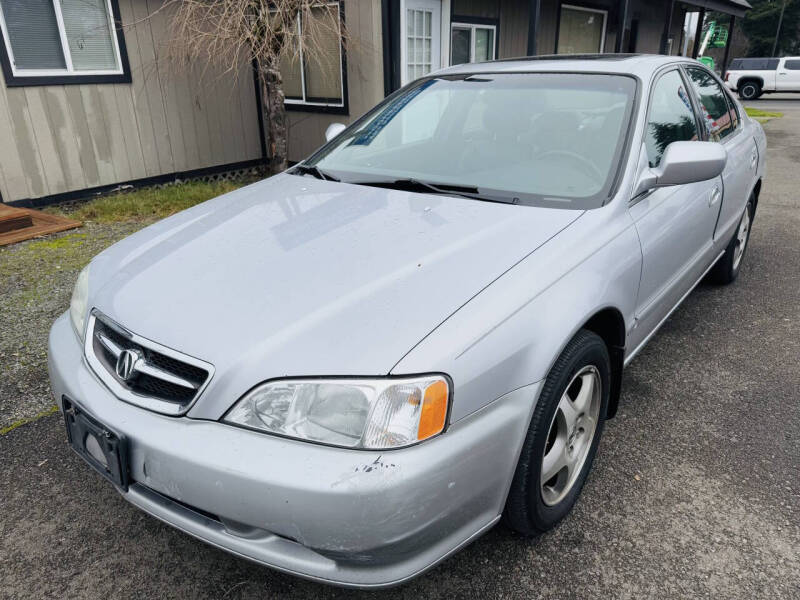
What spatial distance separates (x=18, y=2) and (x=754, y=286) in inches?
296

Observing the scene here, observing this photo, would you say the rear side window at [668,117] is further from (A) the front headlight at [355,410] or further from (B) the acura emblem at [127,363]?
(B) the acura emblem at [127,363]

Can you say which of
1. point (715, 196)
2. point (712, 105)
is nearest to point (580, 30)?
point (712, 105)

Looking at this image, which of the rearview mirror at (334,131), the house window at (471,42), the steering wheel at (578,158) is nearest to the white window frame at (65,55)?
the rearview mirror at (334,131)

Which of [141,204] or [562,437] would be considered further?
[141,204]

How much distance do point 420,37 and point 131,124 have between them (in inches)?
162

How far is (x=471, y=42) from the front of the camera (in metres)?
9.93

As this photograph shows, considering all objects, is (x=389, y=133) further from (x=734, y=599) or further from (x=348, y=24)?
(x=348, y=24)

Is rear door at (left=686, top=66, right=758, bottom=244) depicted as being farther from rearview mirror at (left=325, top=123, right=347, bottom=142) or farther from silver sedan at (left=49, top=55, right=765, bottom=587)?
rearview mirror at (left=325, top=123, right=347, bottom=142)

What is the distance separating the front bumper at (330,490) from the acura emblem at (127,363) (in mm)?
107

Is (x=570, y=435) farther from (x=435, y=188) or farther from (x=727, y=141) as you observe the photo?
(x=727, y=141)

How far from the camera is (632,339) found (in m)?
2.47

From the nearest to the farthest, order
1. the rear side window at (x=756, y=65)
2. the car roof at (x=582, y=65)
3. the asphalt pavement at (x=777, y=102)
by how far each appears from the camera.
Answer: the car roof at (x=582, y=65) < the asphalt pavement at (x=777, y=102) < the rear side window at (x=756, y=65)

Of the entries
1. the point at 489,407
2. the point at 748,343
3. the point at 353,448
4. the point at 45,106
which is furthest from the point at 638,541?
the point at 45,106

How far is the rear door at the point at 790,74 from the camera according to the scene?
87.1 ft
